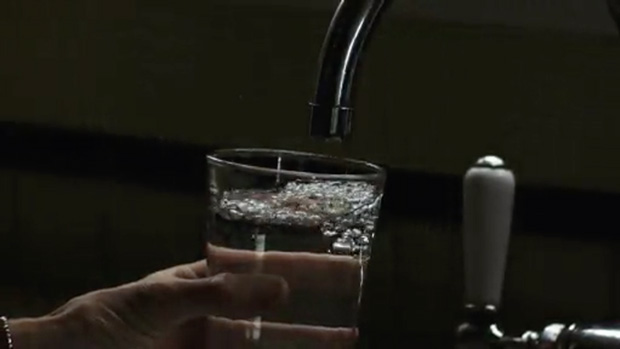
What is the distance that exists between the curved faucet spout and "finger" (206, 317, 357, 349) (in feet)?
0.25

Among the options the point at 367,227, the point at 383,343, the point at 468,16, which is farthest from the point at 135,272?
the point at 367,227

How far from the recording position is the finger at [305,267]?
1.47 feet

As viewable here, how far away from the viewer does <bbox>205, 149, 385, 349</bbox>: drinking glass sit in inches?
17.4

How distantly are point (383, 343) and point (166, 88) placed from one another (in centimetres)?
27

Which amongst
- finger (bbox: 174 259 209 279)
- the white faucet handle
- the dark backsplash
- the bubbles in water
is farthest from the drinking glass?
the dark backsplash

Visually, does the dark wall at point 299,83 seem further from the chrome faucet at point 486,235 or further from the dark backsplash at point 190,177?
the chrome faucet at point 486,235

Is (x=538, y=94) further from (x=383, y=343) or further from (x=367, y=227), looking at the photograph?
(x=367, y=227)

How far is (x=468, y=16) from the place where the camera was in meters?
0.87

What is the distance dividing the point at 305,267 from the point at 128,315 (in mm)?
150

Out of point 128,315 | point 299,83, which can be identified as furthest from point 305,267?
point 299,83

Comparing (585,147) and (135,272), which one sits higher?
(585,147)

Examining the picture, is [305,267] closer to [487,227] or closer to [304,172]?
[304,172]

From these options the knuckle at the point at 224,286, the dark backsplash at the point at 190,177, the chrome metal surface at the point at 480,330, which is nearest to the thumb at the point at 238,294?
the knuckle at the point at 224,286

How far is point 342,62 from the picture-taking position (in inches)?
16.2
